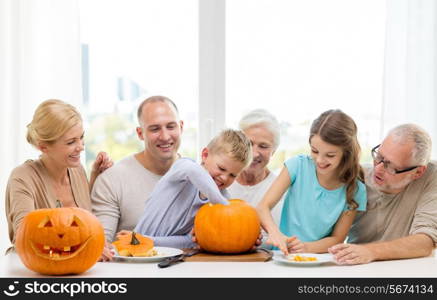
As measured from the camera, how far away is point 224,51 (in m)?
3.85

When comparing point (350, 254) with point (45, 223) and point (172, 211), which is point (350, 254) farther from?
point (45, 223)

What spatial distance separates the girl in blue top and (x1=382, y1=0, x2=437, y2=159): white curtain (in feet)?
3.96

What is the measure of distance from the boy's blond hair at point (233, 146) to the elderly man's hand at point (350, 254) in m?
0.55

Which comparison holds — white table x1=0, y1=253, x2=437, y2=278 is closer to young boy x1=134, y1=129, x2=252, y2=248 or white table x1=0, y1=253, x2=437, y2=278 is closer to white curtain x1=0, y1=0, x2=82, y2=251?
young boy x1=134, y1=129, x2=252, y2=248

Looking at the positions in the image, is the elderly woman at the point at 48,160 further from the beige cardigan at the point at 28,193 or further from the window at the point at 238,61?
the window at the point at 238,61

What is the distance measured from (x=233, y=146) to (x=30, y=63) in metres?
1.70

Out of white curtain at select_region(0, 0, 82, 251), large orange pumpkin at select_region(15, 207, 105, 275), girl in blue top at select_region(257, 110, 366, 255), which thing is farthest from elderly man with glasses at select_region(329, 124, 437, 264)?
white curtain at select_region(0, 0, 82, 251)

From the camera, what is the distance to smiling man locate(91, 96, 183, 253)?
282 cm

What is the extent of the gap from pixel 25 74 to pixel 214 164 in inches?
65.1

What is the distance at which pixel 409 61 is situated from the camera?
12.2ft

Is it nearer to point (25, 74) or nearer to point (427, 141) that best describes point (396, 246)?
point (427, 141)

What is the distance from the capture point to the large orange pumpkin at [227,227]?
228 centimetres

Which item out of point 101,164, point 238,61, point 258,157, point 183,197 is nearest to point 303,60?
point 238,61

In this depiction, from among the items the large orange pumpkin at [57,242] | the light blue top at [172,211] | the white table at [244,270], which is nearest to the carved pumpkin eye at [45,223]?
the large orange pumpkin at [57,242]
